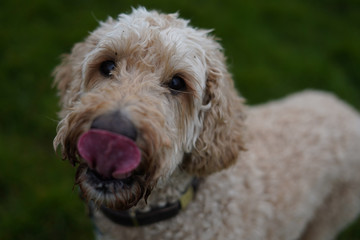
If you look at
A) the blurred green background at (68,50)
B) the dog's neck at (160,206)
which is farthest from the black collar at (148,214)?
the blurred green background at (68,50)

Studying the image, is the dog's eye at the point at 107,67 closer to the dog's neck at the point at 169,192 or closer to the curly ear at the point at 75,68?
the curly ear at the point at 75,68

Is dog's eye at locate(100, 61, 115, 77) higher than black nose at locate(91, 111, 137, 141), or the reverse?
black nose at locate(91, 111, 137, 141)

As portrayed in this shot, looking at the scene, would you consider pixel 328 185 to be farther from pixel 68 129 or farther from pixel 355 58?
pixel 355 58

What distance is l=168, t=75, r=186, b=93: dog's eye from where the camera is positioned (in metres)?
2.39

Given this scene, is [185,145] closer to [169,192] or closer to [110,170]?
[169,192]

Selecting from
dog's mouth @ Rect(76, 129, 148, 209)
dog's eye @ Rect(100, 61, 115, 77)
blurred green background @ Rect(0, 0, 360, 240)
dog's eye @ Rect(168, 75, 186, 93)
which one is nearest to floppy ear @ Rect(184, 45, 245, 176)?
dog's eye @ Rect(168, 75, 186, 93)

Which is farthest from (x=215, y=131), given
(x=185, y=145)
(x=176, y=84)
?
(x=176, y=84)

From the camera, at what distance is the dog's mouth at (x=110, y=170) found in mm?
1849

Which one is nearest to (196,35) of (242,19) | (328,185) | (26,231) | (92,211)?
(92,211)

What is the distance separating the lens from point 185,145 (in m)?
2.48

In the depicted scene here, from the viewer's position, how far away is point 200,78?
239cm

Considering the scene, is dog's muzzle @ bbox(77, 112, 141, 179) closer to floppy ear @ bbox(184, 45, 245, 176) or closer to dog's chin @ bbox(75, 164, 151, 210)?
dog's chin @ bbox(75, 164, 151, 210)

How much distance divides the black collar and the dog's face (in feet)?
0.89

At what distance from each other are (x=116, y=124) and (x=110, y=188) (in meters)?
0.45
